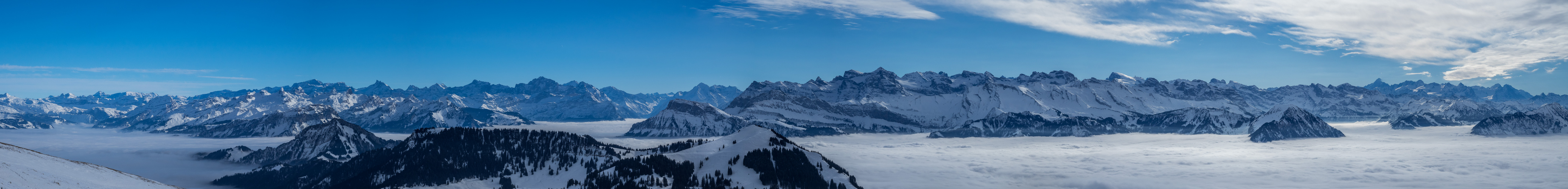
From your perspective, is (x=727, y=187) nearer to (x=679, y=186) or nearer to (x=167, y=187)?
(x=679, y=186)

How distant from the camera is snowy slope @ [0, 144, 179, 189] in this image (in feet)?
216

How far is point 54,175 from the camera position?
71438mm

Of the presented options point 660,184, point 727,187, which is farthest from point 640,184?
point 727,187

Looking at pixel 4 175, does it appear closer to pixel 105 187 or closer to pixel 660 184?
pixel 105 187

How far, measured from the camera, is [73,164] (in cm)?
8362

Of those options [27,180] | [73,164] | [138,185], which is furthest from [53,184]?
[73,164]

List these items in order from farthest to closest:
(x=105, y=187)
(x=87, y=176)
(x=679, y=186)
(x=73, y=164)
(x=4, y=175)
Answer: (x=679, y=186) → (x=73, y=164) → (x=87, y=176) → (x=105, y=187) → (x=4, y=175)

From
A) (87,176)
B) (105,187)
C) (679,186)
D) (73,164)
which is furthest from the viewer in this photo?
(679,186)

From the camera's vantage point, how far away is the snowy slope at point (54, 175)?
216 ft

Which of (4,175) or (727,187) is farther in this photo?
(727,187)

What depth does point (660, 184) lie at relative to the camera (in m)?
198

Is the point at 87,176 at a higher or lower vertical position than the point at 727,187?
higher

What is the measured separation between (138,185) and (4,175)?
12.8 meters

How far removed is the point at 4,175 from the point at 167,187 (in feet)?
78.1
